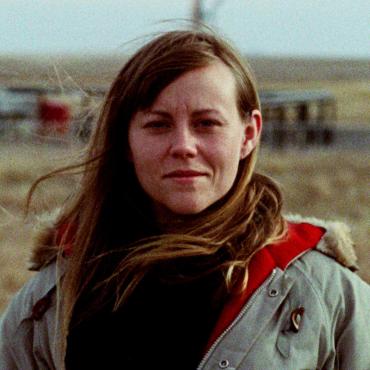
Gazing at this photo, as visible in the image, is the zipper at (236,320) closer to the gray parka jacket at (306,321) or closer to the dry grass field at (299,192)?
the gray parka jacket at (306,321)

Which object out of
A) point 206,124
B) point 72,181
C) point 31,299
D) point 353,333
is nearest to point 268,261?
point 353,333

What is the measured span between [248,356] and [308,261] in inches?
11.8

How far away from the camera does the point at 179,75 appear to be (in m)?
1.93

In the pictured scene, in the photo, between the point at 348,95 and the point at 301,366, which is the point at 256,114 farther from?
the point at 348,95

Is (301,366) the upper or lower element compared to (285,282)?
lower

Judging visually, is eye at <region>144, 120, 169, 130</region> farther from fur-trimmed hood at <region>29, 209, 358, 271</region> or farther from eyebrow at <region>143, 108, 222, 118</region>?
fur-trimmed hood at <region>29, 209, 358, 271</region>

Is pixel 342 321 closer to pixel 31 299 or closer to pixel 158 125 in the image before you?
pixel 158 125

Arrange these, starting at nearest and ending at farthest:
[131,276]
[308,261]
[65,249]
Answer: [308,261]
[131,276]
[65,249]

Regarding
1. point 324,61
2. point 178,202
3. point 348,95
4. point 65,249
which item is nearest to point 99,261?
point 65,249

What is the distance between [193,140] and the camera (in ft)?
6.24

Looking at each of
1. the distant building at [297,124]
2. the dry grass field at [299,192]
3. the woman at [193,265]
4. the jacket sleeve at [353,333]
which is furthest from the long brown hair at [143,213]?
the distant building at [297,124]

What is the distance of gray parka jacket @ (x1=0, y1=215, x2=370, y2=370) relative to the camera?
1791 mm

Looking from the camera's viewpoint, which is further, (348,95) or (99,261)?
(348,95)

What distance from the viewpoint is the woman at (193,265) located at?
1827 mm
